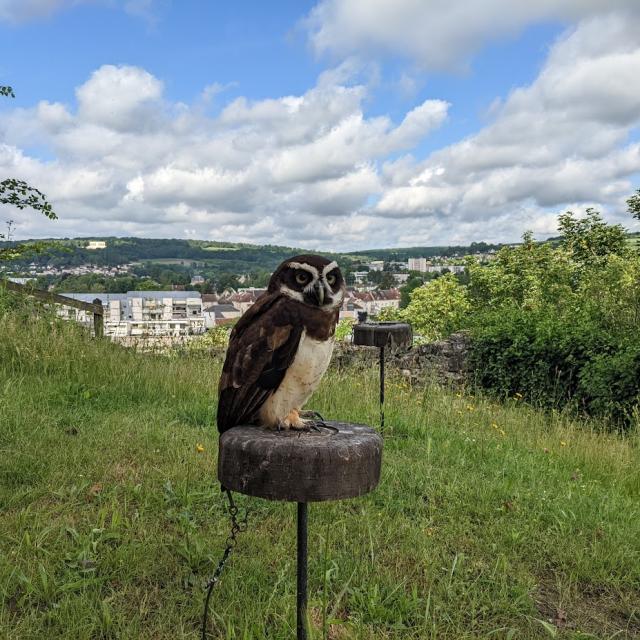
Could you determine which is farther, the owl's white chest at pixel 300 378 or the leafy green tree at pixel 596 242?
the leafy green tree at pixel 596 242

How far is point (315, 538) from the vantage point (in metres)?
3.34

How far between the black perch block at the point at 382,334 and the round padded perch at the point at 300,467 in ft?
11.3

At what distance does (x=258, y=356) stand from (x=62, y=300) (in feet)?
21.7

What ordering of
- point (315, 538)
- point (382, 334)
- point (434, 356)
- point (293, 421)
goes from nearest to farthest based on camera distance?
point (293, 421) → point (315, 538) → point (382, 334) → point (434, 356)

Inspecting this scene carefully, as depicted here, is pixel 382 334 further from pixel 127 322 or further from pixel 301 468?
pixel 127 322

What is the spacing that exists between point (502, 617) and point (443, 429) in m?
2.93

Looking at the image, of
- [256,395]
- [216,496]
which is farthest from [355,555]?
[256,395]

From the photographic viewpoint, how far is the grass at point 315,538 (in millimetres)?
2617

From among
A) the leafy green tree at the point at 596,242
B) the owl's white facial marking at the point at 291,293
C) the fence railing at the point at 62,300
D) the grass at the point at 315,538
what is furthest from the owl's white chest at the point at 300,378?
the leafy green tree at the point at 596,242

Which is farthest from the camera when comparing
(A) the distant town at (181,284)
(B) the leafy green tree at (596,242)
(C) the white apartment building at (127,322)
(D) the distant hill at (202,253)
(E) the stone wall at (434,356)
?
(D) the distant hill at (202,253)

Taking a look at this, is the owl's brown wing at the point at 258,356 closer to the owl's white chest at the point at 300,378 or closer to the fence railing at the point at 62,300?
the owl's white chest at the point at 300,378

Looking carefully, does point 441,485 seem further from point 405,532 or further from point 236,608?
point 236,608

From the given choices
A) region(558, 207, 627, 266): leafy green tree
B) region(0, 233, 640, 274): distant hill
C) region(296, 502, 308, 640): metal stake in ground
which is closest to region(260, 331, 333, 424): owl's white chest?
region(296, 502, 308, 640): metal stake in ground

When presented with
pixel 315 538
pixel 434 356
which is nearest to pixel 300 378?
pixel 315 538
